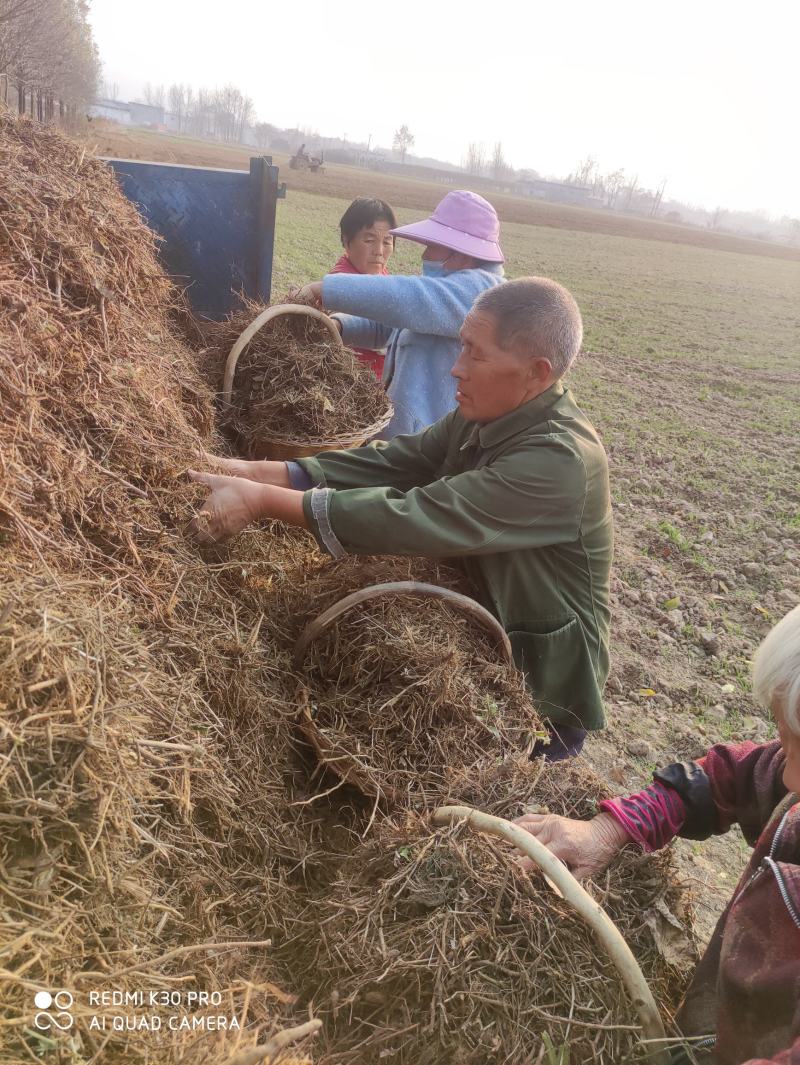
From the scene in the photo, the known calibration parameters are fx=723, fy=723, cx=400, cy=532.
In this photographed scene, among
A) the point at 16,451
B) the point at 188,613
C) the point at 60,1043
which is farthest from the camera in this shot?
Answer: the point at 188,613

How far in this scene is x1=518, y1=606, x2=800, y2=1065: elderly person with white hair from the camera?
134 centimetres

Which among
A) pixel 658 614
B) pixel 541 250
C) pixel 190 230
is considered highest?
pixel 541 250

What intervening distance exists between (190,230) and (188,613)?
256cm

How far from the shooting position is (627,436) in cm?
921

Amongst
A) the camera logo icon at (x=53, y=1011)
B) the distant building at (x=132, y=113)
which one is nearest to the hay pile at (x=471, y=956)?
the camera logo icon at (x=53, y=1011)

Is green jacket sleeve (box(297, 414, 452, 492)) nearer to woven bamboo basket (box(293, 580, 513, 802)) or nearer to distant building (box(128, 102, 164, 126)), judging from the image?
woven bamboo basket (box(293, 580, 513, 802))

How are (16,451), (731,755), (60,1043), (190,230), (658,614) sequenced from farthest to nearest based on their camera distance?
(658,614) → (190,230) → (731,755) → (16,451) → (60,1043)

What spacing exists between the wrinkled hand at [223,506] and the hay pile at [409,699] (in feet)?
1.55

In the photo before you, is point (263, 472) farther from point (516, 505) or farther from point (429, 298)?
point (429, 298)

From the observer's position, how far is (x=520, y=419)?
2.51m

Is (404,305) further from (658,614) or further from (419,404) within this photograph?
(658,614)

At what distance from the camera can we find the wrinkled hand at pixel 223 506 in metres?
2.32

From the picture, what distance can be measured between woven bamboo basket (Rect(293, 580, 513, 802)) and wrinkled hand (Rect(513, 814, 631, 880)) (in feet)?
1.50

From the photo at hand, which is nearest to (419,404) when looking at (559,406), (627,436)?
(559,406)
